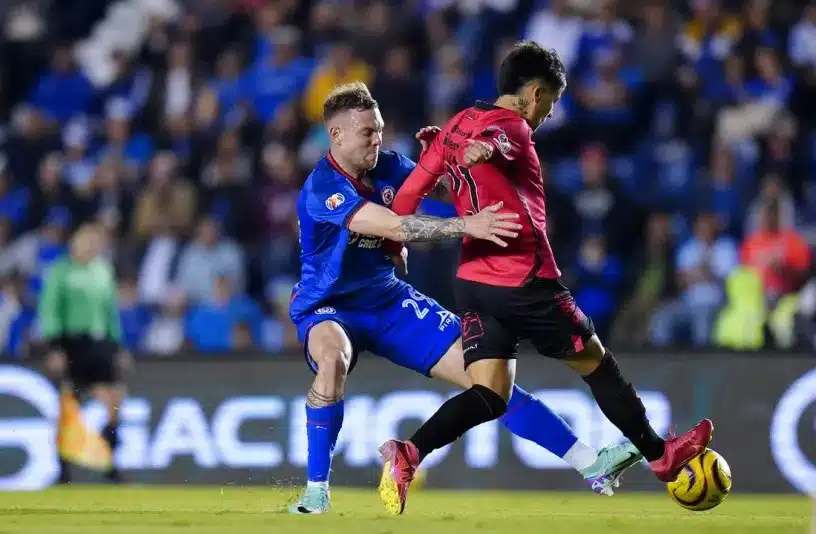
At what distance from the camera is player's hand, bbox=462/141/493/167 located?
22.3ft

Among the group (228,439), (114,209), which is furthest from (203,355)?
(114,209)

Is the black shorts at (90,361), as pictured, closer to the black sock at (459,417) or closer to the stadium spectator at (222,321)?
the stadium spectator at (222,321)

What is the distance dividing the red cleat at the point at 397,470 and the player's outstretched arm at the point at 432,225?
0.98 meters

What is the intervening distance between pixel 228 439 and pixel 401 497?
4.87m

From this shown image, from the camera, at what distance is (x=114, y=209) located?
14.4 metres

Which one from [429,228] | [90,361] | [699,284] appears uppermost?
[429,228]

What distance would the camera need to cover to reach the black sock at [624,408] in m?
7.30

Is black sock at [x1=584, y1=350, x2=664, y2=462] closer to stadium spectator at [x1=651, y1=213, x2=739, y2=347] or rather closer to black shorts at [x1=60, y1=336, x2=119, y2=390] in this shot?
stadium spectator at [x1=651, y1=213, x2=739, y2=347]

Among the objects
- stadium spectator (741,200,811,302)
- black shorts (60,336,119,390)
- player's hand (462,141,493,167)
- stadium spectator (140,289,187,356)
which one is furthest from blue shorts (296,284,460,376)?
stadium spectator (140,289,187,356)

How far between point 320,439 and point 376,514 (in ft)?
1.79

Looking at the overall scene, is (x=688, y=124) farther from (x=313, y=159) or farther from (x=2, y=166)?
(x=2, y=166)

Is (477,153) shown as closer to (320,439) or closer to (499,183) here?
(499,183)

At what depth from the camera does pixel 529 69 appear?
7.14m

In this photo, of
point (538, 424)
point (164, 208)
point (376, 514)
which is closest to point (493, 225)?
point (538, 424)
